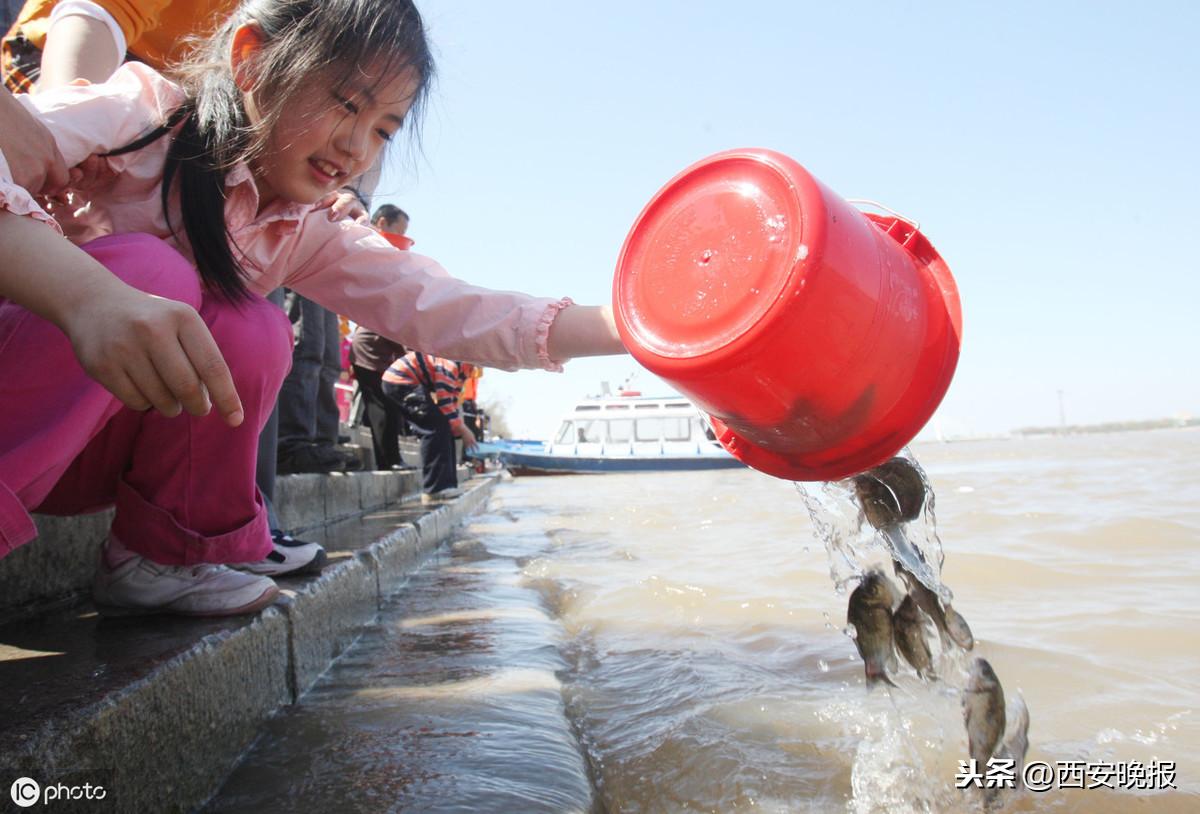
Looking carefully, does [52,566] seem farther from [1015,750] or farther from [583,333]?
[1015,750]

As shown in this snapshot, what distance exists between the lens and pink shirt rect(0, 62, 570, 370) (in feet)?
4.49

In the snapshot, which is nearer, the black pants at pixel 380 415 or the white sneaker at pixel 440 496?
the white sneaker at pixel 440 496

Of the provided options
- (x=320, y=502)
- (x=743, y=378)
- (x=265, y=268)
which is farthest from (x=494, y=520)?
(x=743, y=378)

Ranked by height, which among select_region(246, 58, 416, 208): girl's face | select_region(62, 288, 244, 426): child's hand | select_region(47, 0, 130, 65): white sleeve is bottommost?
select_region(62, 288, 244, 426): child's hand

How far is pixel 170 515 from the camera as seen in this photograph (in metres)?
1.58

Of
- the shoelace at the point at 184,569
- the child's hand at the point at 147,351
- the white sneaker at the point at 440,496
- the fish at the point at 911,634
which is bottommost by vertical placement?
the white sneaker at the point at 440,496

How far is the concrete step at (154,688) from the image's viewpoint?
3.18ft

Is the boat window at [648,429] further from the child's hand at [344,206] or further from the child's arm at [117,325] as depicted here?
the child's arm at [117,325]

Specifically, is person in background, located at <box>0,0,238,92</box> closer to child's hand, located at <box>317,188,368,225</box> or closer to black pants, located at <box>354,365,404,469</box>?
child's hand, located at <box>317,188,368,225</box>

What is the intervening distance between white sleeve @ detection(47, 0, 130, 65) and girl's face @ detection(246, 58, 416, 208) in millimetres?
492

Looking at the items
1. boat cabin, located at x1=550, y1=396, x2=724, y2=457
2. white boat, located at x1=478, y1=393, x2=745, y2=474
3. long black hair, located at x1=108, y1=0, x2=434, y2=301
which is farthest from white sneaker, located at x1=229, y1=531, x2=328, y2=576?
boat cabin, located at x1=550, y1=396, x2=724, y2=457

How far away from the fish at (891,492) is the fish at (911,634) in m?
0.16

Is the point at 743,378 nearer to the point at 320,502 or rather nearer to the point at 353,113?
the point at 353,113

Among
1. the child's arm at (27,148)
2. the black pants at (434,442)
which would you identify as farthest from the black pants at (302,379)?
the child's arm at (27,148)
